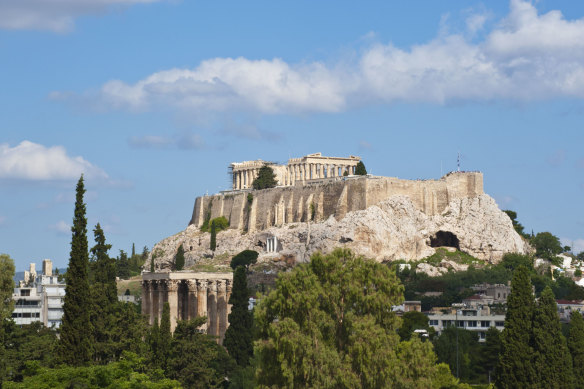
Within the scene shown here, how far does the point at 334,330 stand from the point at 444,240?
83839 millimetres

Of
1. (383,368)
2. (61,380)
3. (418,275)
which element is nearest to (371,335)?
(383,368)

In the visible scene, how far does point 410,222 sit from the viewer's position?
122m

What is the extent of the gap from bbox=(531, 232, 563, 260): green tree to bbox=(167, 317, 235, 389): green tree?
81.1 metres

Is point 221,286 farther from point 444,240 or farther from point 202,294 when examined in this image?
point 444,240

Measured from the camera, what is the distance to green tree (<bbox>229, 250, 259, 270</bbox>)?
397ft

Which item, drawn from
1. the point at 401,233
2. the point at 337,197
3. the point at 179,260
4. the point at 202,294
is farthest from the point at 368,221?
the point at 202,294

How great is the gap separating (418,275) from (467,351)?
129 feet

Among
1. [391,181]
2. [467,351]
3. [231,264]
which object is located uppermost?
[391,181]

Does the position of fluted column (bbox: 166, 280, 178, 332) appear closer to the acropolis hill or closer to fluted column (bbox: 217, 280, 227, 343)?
fluted column (bbox: 217, 280, 227, 343)

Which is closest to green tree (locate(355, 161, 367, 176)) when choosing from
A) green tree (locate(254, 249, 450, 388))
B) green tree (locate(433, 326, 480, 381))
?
green tree (locate(433, 326, 480, 381))

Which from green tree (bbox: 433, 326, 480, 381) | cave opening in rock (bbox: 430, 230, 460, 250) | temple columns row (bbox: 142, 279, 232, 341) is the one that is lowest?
green tree (bbox: 433, 326, 480, 381)

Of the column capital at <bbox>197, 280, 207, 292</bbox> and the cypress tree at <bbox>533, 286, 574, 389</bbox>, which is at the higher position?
the column capital at <bbox>197, 280, 207, 292</bbox>

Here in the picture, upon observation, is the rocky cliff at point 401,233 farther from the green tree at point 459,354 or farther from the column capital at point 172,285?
the column capital at point 172,285

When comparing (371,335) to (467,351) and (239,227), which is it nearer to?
(467,351)
